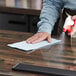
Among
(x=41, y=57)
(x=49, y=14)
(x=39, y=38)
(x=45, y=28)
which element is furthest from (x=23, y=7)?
(x=41, y=57)

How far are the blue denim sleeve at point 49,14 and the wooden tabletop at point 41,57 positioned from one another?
211 millimetres

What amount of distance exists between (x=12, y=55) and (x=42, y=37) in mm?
358

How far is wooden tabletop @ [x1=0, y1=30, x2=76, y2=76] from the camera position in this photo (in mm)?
1168

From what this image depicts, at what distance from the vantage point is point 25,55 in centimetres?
133

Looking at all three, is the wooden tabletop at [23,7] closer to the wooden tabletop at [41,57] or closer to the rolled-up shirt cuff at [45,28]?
the rolled-up shirt cuff at [45,28]

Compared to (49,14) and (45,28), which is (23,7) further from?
(45,28)

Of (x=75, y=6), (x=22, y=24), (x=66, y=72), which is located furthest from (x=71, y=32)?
(x=22, y=24)

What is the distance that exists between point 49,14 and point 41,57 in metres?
0.62

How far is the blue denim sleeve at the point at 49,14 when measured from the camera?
5.78 ft

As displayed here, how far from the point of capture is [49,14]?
185 cm

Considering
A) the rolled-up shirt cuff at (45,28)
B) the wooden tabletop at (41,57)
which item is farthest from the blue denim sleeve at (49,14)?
the wooden tabletop at (41,57)

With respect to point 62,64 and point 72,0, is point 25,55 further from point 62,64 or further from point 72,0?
point 72,0

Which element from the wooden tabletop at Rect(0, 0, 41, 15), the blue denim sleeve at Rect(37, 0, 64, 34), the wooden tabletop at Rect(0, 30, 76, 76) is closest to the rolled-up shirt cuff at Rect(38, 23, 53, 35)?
the blue denim sleeve at Rect(37, 0, 64, 34)

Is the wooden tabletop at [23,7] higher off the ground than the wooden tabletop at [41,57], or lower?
higher
